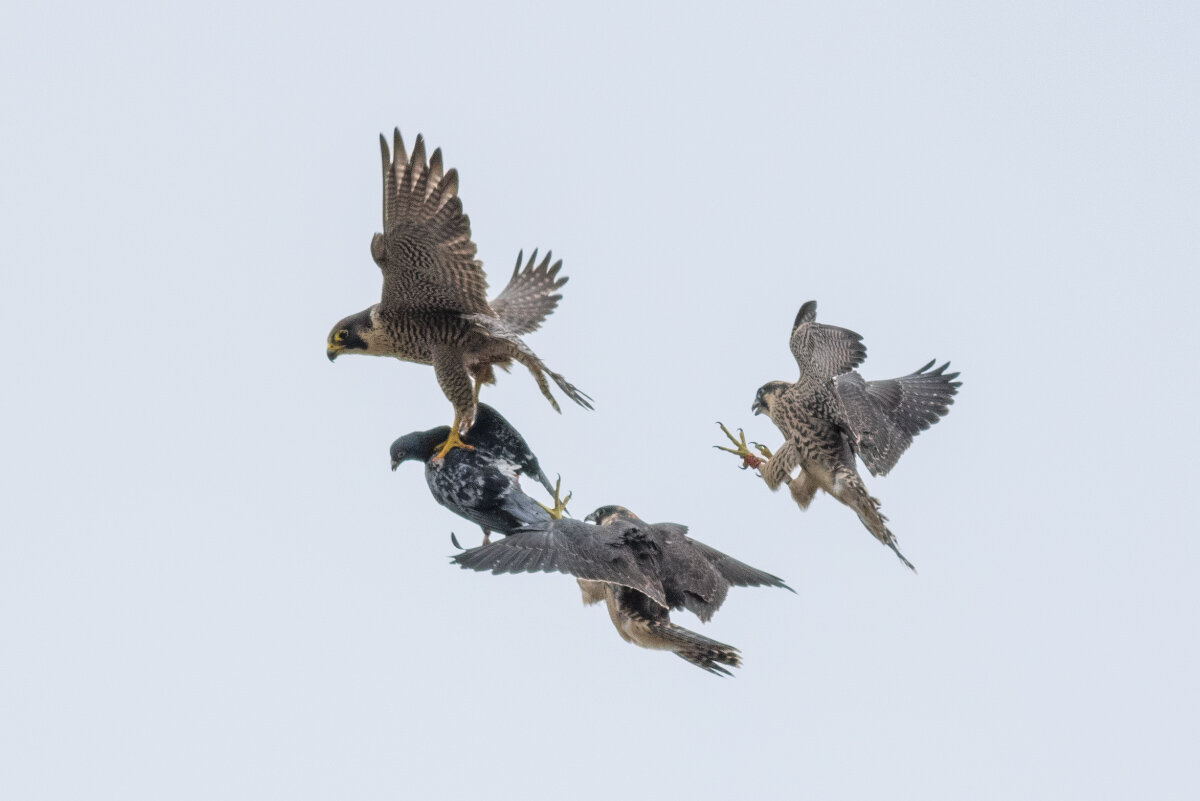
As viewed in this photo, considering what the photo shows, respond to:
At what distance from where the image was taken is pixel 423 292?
847 centimetres

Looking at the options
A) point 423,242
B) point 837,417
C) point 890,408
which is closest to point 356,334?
point 423,242

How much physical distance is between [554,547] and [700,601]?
3.26 feet

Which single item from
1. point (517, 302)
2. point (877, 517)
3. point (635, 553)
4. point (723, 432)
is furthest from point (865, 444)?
point (635, 553)

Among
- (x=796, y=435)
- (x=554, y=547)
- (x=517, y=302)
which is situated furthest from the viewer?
(x=796, y=435)

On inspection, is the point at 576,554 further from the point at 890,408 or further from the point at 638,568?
the point at 890,408

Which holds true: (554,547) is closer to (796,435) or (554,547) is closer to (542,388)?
(542,388)

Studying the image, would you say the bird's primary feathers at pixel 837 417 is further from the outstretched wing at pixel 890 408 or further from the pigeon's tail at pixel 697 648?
the pigeon's tail at pixel 697 648

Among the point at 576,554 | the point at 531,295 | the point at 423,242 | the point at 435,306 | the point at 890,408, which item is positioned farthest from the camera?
the point at 890,408

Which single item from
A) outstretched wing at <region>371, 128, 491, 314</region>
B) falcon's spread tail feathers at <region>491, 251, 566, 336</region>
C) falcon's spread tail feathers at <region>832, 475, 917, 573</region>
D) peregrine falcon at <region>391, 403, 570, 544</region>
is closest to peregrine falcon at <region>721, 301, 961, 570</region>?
falcon's spread tail feathers at <region>832, 475, 917, 573</region>

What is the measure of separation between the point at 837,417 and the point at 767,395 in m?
0.73

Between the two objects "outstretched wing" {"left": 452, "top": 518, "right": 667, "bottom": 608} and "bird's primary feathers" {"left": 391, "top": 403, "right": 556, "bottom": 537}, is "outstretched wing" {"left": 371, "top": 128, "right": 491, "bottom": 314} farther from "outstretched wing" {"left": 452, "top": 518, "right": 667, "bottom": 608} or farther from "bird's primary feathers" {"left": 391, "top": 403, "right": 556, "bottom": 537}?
"outstretched wing" {"left": 452, "top": 518, "right": 667, "bottom": 608}

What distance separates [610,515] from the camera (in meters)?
7.87

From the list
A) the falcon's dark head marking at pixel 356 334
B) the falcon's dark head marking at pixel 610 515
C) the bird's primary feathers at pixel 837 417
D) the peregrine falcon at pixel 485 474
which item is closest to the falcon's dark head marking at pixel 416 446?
the peregrine falcon at pixel 485 474

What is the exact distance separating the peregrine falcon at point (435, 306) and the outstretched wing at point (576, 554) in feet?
2.53
